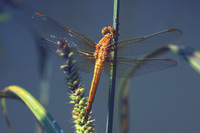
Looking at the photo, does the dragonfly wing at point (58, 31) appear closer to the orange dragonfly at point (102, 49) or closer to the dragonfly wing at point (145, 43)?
the orange dragonfly at point (102, 49)

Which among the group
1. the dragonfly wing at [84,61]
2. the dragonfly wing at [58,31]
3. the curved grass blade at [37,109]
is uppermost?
the dragonfly wing at [58,31]

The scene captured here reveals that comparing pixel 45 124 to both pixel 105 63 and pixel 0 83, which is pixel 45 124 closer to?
pixel 105 63

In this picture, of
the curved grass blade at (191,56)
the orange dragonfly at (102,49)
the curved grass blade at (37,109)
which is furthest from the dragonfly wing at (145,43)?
the curved grass blade at (37,109)

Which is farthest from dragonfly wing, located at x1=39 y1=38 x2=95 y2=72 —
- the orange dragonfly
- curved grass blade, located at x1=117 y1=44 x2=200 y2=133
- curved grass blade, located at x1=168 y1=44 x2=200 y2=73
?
curved grass blade, located at x1=168 y1=44 x2=200 y2=73

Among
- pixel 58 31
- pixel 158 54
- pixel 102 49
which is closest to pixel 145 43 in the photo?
pixel 158 54

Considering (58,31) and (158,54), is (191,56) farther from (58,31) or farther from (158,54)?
(58,31)

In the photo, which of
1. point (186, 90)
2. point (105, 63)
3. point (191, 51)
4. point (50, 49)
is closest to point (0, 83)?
point (50, 49)
